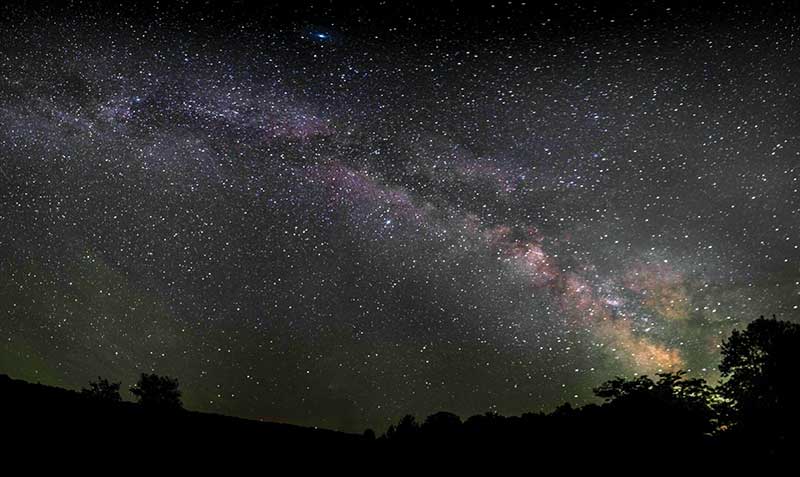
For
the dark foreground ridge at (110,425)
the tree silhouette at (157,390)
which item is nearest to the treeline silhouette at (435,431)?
the dark foreground ridge at (110,425)

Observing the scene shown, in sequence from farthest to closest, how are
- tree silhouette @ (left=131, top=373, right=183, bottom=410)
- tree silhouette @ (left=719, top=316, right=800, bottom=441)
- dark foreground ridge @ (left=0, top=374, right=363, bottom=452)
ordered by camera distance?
tree silhouette @ (left=131, top=373, right=183, bottom=410) → tree silhouette @ (left=719, top=316, right=800, bottom=441) → dark foreground ridge @ (left=0, top=374, right=363, bottom=452)

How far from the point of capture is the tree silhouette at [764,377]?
59.1 ft

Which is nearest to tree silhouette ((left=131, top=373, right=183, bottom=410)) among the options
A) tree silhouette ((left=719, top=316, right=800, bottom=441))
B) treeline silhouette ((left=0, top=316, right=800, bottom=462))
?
treeline silhouette ((left=0, top=316, right=800, bottom=462))

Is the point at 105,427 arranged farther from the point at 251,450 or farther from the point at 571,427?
the point at 571,427

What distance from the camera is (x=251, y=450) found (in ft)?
20.1

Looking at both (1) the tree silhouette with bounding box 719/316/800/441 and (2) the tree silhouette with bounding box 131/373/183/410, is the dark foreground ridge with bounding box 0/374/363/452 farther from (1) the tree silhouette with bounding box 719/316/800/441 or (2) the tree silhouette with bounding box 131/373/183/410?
(2) the tree silhouette with bounding box 131/373/183/410

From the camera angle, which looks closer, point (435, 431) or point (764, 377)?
point (435, 431)

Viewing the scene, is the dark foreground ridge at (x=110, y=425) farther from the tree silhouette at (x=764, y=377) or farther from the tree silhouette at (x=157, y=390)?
the tree silhouette at (x=157, y=390)

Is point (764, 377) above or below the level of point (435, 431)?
above

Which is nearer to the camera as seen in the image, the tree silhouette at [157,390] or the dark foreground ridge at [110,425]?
the dark foreground ridge at [110,425]

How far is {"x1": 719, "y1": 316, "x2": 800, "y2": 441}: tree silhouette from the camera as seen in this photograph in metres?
18.0

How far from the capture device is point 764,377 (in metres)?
19.9

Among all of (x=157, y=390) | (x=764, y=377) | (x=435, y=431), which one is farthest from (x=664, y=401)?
(x=157, y=390)

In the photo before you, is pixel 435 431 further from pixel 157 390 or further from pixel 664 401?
pixel 157 390
